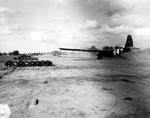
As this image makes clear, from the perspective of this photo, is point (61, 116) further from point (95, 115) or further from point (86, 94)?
point (86, 94)

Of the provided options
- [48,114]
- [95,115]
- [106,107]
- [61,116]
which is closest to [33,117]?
[48,114]

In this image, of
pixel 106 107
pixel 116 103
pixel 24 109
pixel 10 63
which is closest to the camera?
pixel 24 109

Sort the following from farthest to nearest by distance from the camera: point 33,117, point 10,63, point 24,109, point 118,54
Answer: point 118,54 → point 10,63 → point 24,109 → point 33,117

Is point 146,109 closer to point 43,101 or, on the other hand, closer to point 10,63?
point 43,101

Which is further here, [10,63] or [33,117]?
[10,63]

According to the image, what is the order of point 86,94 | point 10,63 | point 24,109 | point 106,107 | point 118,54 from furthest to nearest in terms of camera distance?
point 118,54
point 10,63
point 86,94
point 106,107
point 24,109

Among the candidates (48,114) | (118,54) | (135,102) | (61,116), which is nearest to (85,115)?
(61,116)

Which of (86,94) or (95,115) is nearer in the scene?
(95,115)

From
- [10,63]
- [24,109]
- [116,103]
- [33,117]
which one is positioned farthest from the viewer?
[10,63]
